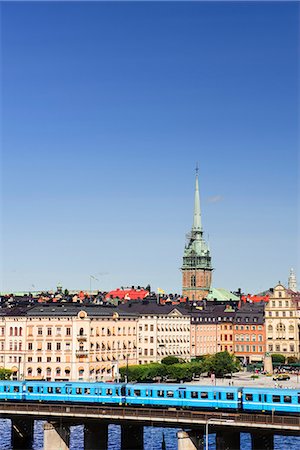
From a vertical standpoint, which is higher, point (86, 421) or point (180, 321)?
point (180, 321)

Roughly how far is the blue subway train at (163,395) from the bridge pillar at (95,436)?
2695mm

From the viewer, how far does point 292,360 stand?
19312 centimetres

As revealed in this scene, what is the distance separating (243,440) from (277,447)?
8.11m

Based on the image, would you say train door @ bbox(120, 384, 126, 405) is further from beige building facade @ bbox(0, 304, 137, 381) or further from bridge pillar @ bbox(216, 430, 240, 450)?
beige building facade @ bbox(0, 304, 137, 381)

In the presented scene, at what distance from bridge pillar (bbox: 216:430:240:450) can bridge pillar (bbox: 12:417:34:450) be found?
21360 millimetres

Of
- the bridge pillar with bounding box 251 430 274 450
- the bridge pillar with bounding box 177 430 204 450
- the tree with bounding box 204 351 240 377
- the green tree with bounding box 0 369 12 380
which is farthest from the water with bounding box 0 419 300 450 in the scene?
→ the tree with bounding box 204 351 240 377

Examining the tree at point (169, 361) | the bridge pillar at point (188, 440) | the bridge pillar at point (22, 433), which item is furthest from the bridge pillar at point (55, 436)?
the tree at point (169, 361)

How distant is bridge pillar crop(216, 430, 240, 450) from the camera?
264ft

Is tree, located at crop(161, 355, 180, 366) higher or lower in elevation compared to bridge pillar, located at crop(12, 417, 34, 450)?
higher

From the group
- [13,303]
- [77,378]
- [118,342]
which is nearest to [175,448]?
[77,378]

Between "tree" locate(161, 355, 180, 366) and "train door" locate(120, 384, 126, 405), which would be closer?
"train door" locate(120, 384, 126, 405)

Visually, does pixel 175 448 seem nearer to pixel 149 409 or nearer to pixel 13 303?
pixel 149 409

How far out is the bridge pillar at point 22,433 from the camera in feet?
304

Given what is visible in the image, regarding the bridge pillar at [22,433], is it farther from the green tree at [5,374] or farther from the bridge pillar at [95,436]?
the green tree at [5,374]
